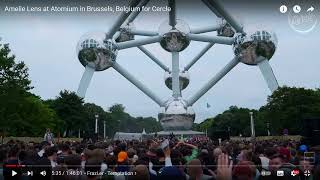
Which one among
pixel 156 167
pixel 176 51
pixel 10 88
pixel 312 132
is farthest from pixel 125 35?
pixel 156 167

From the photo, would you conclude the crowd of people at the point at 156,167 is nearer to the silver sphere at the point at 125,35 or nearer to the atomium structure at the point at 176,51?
the atomium structure at the point at 176,51

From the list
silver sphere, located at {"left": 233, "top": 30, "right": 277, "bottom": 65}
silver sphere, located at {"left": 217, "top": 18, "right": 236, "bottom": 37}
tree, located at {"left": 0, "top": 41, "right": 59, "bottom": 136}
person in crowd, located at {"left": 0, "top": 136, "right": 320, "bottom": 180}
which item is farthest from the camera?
silver sphere, located at {"left": 217, "top": 18, "right": 236, "bottom": 37}

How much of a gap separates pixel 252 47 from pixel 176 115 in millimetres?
11973

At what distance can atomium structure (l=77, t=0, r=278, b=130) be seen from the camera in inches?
1426

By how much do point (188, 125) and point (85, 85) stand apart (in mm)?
10765

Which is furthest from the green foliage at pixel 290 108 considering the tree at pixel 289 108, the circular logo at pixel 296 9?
the circular logo at pixel 296 9

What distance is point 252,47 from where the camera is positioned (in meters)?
37.5

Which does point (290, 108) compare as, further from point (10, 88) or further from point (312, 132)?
point (312, 132)

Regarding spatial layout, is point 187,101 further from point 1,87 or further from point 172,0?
point 172,0

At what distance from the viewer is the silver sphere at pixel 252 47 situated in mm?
35719

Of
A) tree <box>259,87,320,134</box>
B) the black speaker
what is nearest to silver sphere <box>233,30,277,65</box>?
tree <box>259,87,320,134</box>

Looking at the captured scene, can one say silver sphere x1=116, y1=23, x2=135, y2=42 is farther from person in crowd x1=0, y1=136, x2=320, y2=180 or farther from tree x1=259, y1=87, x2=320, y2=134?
person in crowd x1=0, y1=136, x2=320, y2=180

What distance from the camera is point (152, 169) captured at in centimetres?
773

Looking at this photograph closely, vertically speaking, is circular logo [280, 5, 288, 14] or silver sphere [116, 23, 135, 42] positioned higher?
silver sphere [116, 23, 135, 42]
